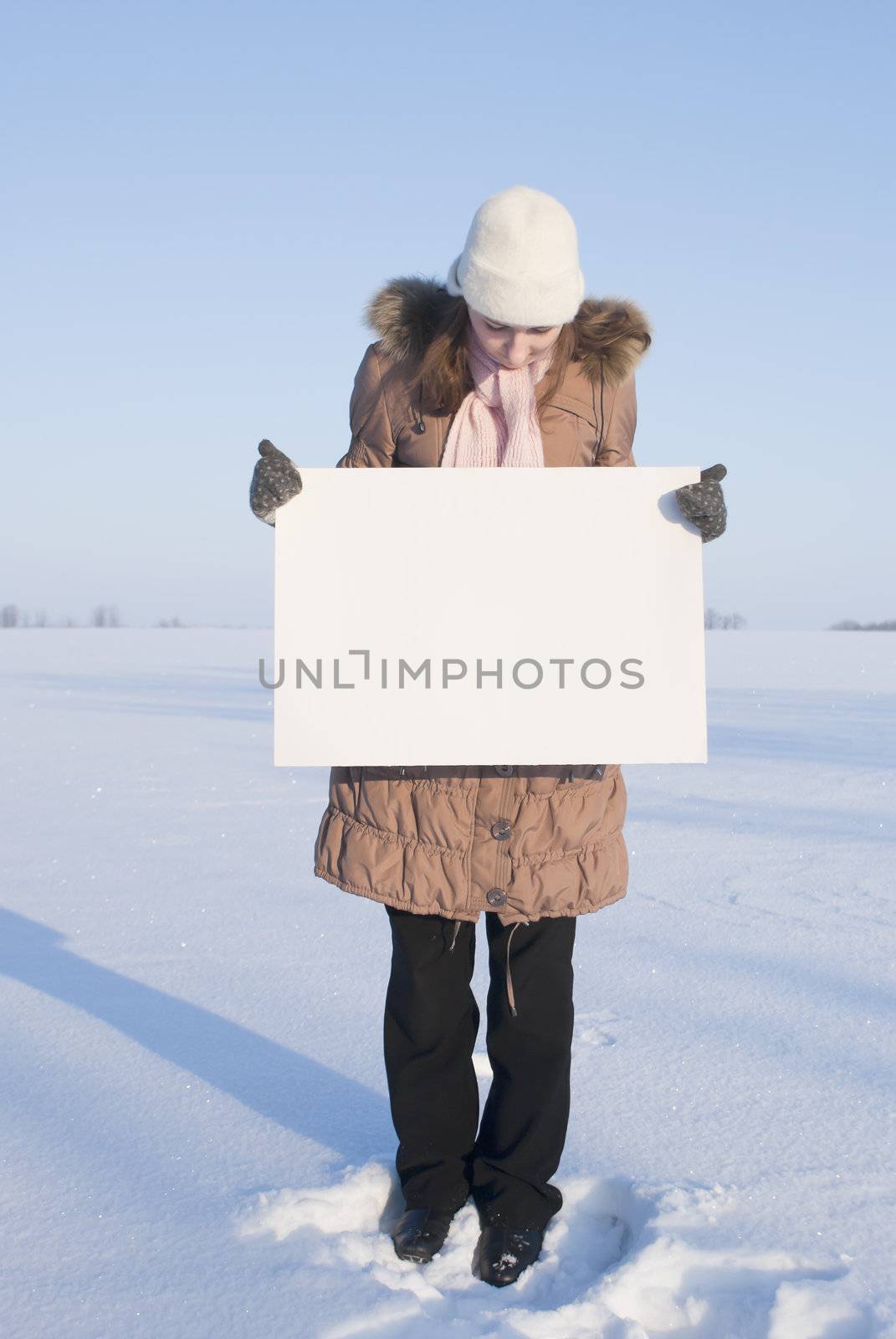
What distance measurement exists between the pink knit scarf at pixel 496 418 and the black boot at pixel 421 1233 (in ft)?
3.71

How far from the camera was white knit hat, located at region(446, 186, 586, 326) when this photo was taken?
61.6 inches

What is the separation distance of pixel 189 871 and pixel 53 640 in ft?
67.1

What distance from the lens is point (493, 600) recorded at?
166 cm

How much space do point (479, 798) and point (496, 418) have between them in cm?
58

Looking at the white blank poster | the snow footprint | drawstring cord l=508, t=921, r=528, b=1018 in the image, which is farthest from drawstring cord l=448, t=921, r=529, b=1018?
the snow footprint

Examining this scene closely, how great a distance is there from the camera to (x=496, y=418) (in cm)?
169

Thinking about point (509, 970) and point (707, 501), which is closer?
point (707, 501)

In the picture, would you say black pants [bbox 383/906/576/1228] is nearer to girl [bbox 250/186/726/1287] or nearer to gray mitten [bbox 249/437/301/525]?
girl [bbox 250/186/726/1287]

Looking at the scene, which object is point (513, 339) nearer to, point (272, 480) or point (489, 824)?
point (272, 480)

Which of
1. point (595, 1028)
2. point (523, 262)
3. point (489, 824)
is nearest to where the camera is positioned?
point (523, 262)

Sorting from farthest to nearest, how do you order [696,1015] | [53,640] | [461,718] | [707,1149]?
[53,640] → [696,1015] → [707,1149] → [461,718]

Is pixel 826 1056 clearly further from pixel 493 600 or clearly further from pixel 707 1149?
pixel 493 600

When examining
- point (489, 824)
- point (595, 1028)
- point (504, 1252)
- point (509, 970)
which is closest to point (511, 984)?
point (509, 970)

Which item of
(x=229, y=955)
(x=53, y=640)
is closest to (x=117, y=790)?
(x=229, y=955)
